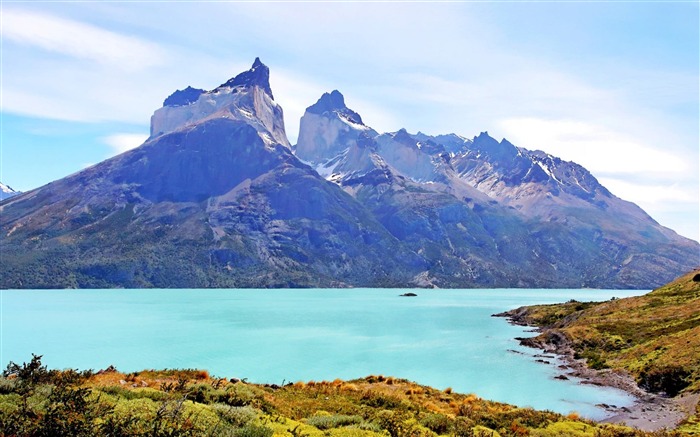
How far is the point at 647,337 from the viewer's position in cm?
7312

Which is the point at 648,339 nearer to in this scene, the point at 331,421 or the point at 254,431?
the point at 331,421

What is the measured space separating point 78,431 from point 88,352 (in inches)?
3603

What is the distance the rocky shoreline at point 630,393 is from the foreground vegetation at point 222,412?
11187mm

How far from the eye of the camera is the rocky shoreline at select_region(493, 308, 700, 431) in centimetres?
4072

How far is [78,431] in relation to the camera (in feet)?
47.6

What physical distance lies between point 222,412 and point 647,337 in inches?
2843

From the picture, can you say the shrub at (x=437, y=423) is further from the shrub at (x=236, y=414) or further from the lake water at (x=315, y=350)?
the lake water at (x=315, y=350)

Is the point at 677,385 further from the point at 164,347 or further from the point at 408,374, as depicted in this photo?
the point at 164,347

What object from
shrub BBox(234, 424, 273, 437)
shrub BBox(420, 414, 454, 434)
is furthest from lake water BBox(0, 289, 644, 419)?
shrub BBox(234, 424, 273, 437)

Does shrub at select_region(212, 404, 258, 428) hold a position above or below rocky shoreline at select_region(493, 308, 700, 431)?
above

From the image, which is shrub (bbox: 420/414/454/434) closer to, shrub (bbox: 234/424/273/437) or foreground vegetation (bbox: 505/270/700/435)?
shrub (bbox: 234/424/273/437)

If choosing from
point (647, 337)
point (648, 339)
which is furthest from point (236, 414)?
point (647, 337)

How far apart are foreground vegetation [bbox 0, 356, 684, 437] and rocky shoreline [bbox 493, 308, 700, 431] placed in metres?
11.2

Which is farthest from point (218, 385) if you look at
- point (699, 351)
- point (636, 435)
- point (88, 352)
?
point (88, 352)
